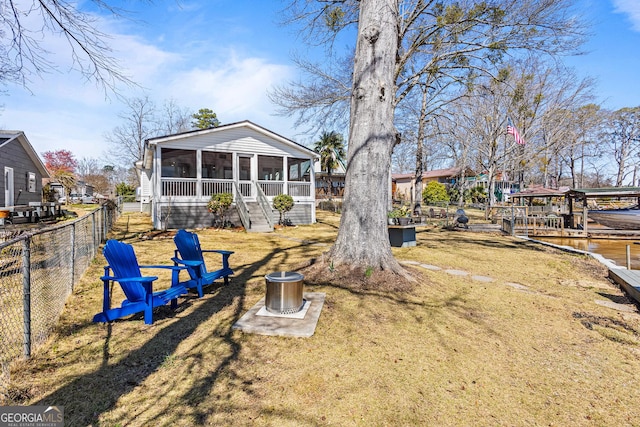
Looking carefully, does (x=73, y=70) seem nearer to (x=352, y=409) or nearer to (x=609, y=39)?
(x=352, y=409)

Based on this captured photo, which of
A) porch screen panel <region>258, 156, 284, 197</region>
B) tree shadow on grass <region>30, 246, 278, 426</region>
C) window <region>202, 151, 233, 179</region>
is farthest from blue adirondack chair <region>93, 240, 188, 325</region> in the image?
window <region>202, 151, 233, 179</region>

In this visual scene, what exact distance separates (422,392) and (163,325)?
291 cm

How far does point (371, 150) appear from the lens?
17.6ft

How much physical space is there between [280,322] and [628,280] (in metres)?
6.29

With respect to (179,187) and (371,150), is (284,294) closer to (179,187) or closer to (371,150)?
(371,150)

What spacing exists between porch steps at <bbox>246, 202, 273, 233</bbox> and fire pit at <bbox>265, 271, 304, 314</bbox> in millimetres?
9443

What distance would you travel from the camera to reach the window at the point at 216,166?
1857cm

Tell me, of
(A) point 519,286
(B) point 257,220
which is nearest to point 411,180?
(B) point 257,220

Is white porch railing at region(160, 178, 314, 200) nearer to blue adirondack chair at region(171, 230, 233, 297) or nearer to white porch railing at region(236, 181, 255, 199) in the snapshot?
white porch railing at region(236, 181, 255, 199)

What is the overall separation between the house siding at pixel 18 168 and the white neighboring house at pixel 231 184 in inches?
219

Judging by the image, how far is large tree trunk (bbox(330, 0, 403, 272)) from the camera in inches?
211

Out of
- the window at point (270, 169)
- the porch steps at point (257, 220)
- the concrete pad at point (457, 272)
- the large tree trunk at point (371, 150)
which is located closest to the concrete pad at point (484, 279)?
the concrete pad at point (457, 272)

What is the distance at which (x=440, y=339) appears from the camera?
334 cm

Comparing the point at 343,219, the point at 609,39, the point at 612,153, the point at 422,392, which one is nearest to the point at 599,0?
the point at 609,39
